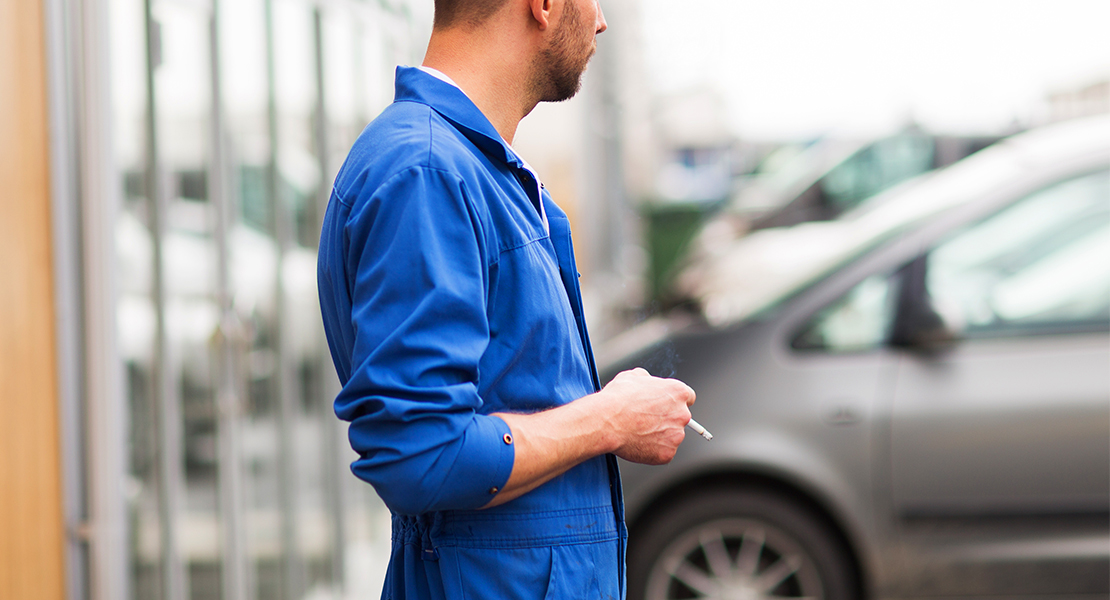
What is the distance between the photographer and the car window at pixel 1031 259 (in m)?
3.72

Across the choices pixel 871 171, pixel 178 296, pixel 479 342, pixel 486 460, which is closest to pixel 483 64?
pixel 479 342

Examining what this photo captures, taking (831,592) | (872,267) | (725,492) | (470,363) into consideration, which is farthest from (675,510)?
(470,363)

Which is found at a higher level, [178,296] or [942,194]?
[942,194]

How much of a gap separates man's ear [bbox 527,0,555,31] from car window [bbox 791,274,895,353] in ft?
7.90

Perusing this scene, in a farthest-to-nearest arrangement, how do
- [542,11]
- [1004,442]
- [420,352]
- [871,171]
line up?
[871,171] < [1004,442] < [542,11] < [420,352]

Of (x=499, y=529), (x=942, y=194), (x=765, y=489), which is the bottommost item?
(x=765, y=489)

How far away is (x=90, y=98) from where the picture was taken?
2383mm

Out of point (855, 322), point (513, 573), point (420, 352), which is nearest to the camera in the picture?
point (420, 352)

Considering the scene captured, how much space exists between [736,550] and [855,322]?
90 centimetres

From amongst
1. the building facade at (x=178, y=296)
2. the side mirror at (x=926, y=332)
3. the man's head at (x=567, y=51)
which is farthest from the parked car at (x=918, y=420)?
the man's head at (x=567, y=51)

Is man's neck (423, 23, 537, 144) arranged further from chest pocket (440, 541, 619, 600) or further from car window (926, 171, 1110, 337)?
car window (926, 171, 1110, 337)

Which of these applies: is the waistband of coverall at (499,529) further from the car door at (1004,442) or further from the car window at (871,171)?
the car window at (871,171)

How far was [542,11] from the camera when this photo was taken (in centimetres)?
152

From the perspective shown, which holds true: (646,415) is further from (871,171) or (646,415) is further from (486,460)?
(871,171)
